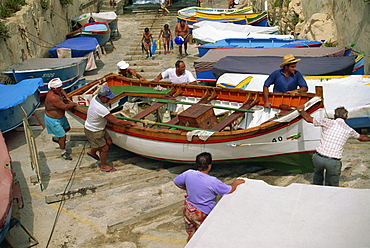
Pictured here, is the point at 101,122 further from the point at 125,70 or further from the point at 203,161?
the point at 203,161

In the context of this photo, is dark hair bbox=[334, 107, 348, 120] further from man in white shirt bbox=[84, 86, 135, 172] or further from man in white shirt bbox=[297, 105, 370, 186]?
man in white shirt bbox=[84, 86, 135, 172]

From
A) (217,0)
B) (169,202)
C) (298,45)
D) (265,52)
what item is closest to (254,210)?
(169,202)

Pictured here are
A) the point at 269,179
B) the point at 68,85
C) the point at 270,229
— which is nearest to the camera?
the point at 270,229

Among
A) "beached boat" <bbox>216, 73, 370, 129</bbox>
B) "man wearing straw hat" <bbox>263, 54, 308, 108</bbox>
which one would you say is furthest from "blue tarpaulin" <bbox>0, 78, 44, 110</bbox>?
"beached boat" <bbox>216, 73, 370, 129</bbox>

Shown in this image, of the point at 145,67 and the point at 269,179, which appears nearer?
the point at 269,179

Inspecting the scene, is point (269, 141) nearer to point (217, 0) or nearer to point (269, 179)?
point (269, 179)

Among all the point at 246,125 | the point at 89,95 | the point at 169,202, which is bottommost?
the point at 169,202

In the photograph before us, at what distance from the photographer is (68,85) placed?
11.8 meters

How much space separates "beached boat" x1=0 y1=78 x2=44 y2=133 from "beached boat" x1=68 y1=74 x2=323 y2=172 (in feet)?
4.34

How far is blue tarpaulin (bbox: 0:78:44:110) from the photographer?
8.37 meters

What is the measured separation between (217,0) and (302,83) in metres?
22.5

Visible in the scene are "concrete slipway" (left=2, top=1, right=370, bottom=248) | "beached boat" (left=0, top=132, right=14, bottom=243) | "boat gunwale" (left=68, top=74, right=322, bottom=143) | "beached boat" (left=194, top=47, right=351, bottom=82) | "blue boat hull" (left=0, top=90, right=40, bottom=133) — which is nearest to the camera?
"beached boat" (left=0, top=132, right=14, bottom=243)

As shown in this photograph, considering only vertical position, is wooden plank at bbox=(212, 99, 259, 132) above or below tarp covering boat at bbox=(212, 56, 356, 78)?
A: below

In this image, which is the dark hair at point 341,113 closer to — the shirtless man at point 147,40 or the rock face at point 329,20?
the rock face at point 329,20
